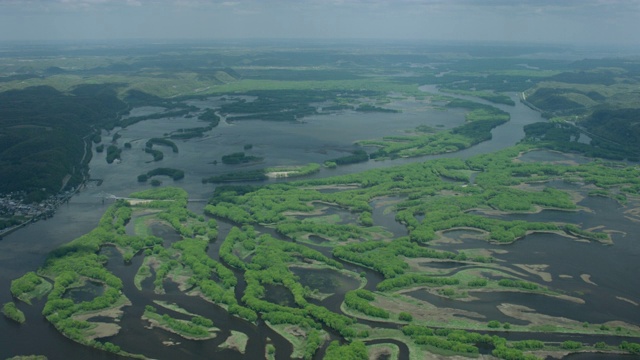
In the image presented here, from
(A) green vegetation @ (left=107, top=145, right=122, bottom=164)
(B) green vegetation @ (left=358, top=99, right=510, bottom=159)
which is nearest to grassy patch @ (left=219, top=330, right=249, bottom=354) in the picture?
(B) green vegetation @ (left=358, top=99, right=510, bottom=159)

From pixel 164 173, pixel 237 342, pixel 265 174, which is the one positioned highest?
pixel 164 173

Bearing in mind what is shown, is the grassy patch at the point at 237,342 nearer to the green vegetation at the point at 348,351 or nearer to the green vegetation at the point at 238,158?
the green vegetation at the point at 348,351

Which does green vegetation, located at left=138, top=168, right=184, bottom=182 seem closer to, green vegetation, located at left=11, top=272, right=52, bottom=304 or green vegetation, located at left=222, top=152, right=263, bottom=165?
green vegetation, located at left=222, top=152, right=263, bottom=165

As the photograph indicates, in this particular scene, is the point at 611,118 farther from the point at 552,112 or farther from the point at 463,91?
the point at 463,91

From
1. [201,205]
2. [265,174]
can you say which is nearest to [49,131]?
[265,174]

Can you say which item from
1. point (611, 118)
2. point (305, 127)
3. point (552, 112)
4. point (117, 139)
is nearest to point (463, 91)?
point (552, 112)

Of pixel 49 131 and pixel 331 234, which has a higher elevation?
pixel 49 131

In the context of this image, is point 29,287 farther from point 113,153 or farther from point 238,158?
point 113,153
